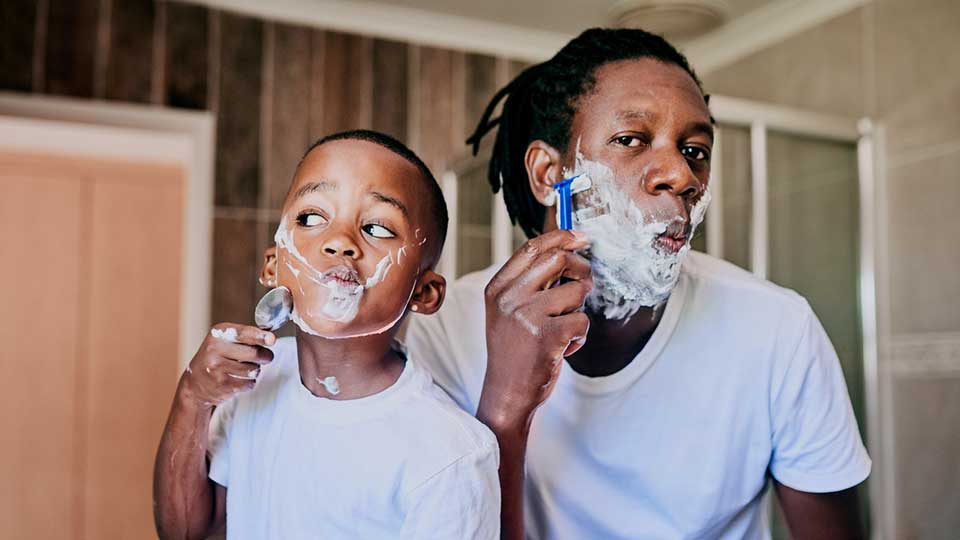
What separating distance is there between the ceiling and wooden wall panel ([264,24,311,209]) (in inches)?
9.1

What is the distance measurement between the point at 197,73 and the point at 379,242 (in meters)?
1.82

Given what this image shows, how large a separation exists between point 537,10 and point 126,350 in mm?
1720

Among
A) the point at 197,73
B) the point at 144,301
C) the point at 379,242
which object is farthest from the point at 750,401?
the point at 144,301

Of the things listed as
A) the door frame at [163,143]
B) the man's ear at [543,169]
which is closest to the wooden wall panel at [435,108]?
the door frame at [163,143]

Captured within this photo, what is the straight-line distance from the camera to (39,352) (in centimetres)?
289

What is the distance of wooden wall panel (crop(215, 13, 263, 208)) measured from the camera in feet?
7.99

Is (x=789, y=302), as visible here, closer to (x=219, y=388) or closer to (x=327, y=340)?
(x=327, y=340)

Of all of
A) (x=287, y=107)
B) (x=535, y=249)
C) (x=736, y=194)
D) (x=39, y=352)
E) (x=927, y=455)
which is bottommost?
(x=927, y=455)

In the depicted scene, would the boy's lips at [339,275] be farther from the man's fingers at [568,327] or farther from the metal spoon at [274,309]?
the man's fingers at [568,327]

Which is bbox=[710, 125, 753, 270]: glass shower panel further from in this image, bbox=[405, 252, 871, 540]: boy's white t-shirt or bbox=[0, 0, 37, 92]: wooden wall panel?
bbox=[0, 0, 37, 92]: wooden wall panel

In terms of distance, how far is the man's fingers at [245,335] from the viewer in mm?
763

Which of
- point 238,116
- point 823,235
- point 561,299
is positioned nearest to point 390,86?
point 238,116

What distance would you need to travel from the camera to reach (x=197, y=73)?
242 cm

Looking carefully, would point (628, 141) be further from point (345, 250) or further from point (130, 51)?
point (130, 51)
